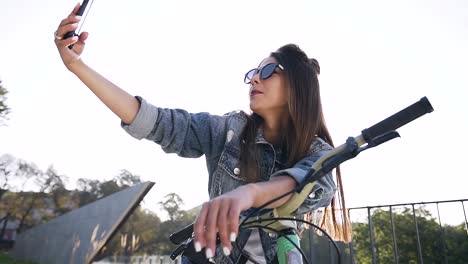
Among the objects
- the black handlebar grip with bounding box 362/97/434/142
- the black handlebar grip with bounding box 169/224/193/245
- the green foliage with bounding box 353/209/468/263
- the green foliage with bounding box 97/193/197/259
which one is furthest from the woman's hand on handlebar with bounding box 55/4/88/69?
the green foliage with bounding box 97/193/197/259

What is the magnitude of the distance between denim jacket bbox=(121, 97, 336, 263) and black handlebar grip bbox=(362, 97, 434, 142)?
26cm

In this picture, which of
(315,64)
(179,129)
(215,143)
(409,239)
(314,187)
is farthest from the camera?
(409,239)

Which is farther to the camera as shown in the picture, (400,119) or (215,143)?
(215,143)

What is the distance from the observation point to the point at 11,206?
29047 millimetres

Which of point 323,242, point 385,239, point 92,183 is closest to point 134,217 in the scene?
point 92,183

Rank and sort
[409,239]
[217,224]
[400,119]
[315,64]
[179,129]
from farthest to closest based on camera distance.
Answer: [409,239] → [315,64] → [179,129] → [400,119] → [217,224]

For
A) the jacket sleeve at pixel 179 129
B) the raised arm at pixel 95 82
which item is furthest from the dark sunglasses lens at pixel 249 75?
the raised arm at pixel 95 82

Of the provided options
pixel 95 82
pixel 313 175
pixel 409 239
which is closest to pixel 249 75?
pixel 95 82

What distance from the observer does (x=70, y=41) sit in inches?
39.6

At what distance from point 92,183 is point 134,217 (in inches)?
213

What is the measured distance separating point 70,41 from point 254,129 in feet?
2.40

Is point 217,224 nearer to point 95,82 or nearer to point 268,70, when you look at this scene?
point 95,82

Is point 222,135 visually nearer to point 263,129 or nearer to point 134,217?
point 263,129

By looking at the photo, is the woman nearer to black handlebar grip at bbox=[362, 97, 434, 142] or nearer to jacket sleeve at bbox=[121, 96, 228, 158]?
jacket sleeve at bbox=[121, 96, 228, 158]
